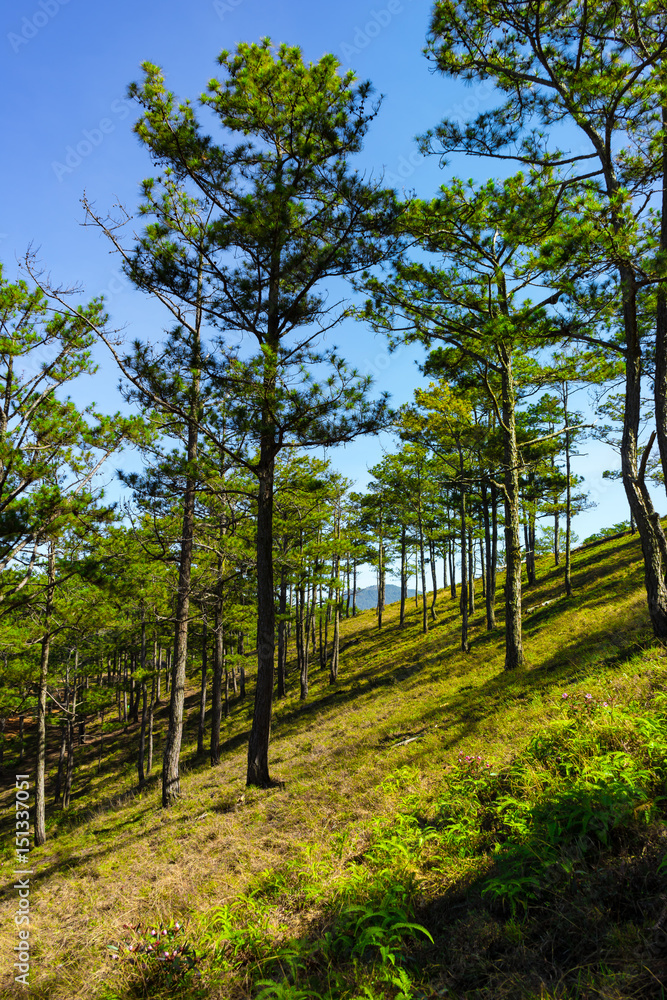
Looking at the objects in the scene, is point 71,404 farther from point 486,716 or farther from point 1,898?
point 486,716

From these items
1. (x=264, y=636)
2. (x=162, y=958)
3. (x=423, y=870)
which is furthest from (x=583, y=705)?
(x=162, y=958)

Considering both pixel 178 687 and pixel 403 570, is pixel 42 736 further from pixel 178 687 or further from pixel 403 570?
pixel 403 570

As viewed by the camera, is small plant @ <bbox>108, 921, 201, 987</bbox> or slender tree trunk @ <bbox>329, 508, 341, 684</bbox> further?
slender tree trunk @ <bbox>329, 508, 341, 684</bbox>

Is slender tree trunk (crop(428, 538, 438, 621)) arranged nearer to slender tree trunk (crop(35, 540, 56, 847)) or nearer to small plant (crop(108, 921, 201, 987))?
slender tree trunk (crop(35, 540, 56, 847))

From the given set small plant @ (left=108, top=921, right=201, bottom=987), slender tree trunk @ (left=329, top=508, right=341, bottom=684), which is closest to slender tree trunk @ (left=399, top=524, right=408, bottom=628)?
slender tree trunk @ (left=329, top=508, right=341, bottom=684)

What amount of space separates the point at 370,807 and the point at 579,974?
13.6 feet

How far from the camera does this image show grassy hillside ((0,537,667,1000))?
9.27ft

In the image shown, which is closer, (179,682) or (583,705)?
(583,705)

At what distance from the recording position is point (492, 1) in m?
7.86

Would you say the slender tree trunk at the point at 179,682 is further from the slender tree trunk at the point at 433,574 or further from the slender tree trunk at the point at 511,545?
the slender tree trunk at the point at 433,574

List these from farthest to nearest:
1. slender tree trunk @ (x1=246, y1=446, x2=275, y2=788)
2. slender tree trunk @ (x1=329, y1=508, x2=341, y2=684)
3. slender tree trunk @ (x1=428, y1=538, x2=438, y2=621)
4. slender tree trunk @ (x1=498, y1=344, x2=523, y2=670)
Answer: slender tree trunk @ (x1=428, y1=538, x2=438, y2=621), slender tree trunk @ (x1=329, y1=508, x2=341, y2=684), slender tree trunk @ (x1=498, y1=344, x2=523, y2=670), slender tree trunk @ (x1=246, y1=446, x2=275, y2=788)

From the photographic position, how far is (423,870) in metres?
4.14

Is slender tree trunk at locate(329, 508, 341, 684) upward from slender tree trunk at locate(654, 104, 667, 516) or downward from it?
downward

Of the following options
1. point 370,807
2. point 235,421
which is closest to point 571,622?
point 370,807
